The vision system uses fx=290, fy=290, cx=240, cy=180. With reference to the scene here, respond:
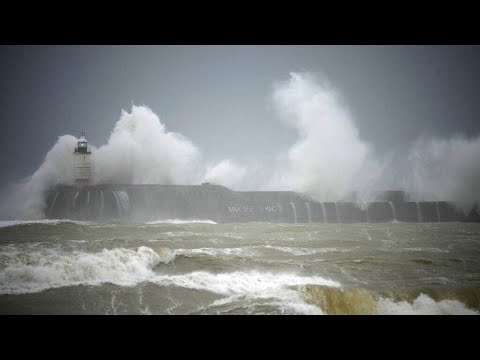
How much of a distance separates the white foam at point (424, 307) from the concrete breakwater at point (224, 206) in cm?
1996

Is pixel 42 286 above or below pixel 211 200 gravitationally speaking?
below

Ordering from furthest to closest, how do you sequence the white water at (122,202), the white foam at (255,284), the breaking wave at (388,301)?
the white water at (122,202)
the breaking wave at (388,301)
the white foam at (255,284)

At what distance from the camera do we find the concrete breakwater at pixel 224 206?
72.8ft

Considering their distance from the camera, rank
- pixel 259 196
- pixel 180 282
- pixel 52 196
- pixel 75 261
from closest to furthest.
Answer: pixel 180 282, pixel 75 261, pixel 52 196, pixel 259 196

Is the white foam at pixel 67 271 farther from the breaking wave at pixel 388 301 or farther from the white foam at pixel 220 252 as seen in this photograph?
the breaking wave at pixel 388 301

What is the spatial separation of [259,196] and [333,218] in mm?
7349

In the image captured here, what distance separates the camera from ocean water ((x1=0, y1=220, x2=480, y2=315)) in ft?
19.5

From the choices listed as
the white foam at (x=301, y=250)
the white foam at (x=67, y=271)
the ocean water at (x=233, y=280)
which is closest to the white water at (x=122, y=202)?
the ocean water at (x=233, y=280)

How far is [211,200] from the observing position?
2603 cm

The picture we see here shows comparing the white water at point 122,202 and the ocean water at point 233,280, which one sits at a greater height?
the white water at point 122,202
